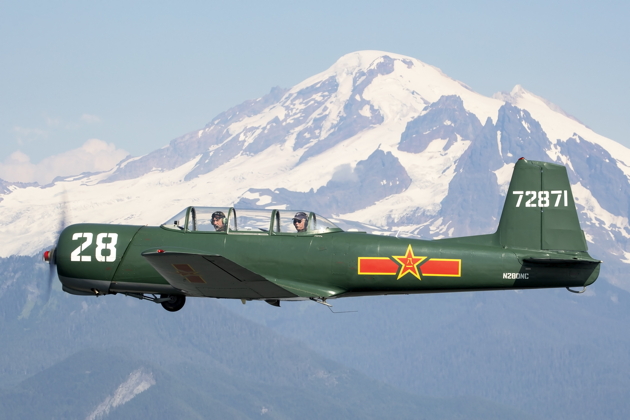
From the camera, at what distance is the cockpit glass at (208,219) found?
1980cm

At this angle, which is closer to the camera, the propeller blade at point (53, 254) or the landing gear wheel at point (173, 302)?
the landing gear wheel at point (173, 302)

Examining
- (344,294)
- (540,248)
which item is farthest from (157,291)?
(540,248)

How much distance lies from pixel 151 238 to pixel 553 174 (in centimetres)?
811

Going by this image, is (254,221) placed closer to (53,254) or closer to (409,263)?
(409,263)

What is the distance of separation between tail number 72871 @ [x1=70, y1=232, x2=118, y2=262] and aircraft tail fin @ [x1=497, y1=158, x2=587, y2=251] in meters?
7.74

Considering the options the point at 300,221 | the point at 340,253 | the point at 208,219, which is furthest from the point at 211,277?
the point at 340,253

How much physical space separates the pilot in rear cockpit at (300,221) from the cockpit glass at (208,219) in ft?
4.40

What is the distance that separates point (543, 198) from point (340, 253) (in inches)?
166

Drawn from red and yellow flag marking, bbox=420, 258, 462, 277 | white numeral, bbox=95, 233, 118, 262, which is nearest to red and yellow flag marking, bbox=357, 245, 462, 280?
red and yellow flag marking, bbox=420, 258, 462, 277

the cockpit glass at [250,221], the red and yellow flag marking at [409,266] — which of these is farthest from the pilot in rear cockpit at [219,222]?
the red and yellow flag marking at [409,266]

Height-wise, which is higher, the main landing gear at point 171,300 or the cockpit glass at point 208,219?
the cockpit glass at point 208,219

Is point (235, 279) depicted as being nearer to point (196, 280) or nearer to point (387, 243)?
point (196, 280)

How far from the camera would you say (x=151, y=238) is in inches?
789

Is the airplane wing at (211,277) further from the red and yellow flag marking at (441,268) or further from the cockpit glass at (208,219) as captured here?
the red and yellow flag marking at (441,268)
